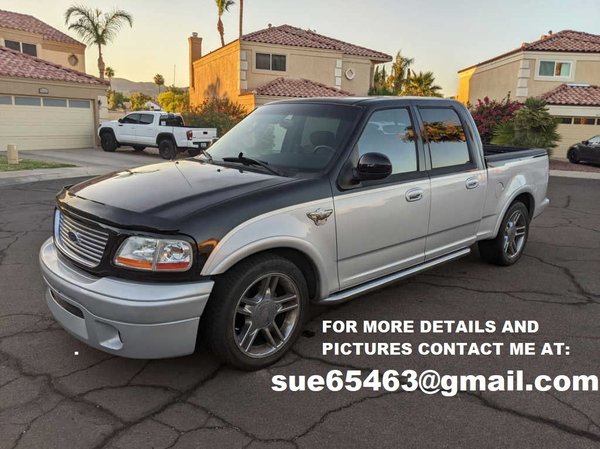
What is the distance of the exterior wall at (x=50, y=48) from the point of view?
31328mm

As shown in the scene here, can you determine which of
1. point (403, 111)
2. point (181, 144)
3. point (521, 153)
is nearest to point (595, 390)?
point (403, 111)

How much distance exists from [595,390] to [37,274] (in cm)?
510

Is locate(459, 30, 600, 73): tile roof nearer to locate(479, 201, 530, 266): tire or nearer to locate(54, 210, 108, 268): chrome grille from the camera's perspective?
locate(479, 201, 530, 266): tire

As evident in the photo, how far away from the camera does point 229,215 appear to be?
9.86ft

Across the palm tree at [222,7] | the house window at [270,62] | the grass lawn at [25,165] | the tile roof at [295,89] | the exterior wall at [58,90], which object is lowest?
the grass lawn at [25,165]

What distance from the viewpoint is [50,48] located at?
34156 millimetres

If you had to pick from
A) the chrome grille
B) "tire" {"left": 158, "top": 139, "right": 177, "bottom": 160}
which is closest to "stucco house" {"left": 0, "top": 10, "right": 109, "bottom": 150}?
"tire" {"left": 158, "top": 139, "right": 177, "bottom": 160}

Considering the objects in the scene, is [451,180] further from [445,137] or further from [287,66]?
[287,66]

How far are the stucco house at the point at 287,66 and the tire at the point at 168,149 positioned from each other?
848cm

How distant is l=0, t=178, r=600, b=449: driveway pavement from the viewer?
2.67 meters

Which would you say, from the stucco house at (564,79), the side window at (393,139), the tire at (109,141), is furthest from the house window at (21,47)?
the side window at (393,139)

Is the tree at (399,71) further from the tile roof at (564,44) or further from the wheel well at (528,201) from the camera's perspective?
the wheel well at (528,201)

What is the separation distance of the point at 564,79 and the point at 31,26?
3497 cm

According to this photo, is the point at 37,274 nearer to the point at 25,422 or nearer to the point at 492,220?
the point at 25,422
